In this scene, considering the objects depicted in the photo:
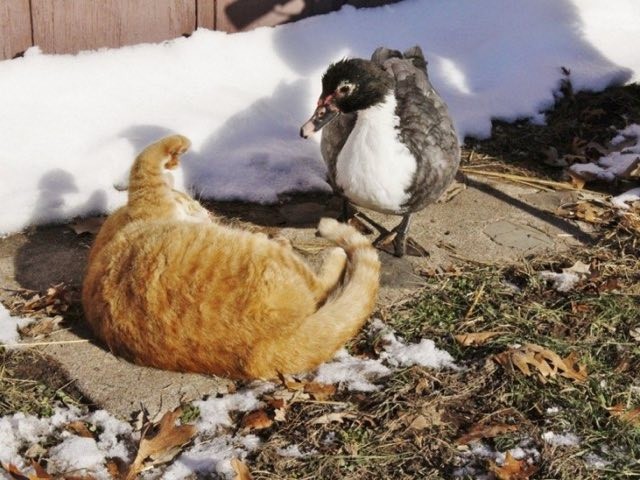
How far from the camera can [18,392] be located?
336 cm

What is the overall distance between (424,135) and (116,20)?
7.53 ft

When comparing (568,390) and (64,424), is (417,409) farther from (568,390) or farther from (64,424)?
(64,424)

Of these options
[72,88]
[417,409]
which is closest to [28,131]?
[72,88]

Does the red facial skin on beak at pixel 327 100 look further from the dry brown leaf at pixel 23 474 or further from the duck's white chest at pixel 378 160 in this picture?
the dry brown leaf at pixel 23 474

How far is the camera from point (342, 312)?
3.42m

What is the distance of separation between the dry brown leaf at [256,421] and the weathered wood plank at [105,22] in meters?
3.07

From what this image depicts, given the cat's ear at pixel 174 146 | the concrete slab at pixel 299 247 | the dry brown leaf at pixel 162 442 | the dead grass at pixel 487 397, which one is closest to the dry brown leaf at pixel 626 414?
the dead grass at pixel 487 397

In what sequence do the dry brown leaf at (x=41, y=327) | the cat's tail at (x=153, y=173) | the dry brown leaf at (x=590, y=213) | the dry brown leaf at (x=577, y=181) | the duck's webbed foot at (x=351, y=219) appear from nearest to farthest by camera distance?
the dry brown leaf at (x=41, y=327) < the cat's tail at (x=153, y=173) < the duck's webbed foot at (x=351, y=219) < the dry brown leaf at (x=590, y=213) < the dry brown leaf at (x=577, y=181)

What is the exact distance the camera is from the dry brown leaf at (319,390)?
3.37m

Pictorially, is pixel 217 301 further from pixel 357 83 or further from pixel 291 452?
pixel 357 83

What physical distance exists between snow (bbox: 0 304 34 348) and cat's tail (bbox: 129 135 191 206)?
2.23ft

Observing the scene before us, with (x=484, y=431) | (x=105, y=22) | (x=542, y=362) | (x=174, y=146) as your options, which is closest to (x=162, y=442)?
(x=484, y=431)

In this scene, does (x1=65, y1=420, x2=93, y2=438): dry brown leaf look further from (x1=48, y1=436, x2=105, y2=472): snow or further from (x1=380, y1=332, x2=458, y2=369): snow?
(x1=380, y1=332, x2=458, y2=369): snow

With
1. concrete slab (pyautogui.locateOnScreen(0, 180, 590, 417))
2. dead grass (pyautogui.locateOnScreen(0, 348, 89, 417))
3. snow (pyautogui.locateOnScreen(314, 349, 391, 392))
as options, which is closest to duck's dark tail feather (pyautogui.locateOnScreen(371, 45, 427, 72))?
concrete slab (pyautogui.locateOnScreen(0, 180, 590, 417))
